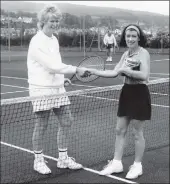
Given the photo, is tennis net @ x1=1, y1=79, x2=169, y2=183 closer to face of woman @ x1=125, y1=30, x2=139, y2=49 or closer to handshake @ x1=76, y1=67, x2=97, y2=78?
handshake @ x1=76, y1=67, x2=97, y2=78

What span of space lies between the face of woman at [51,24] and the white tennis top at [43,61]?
0.09 m

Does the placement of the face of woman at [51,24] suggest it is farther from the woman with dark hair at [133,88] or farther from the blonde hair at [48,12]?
the woman with dark hair at [133,88]

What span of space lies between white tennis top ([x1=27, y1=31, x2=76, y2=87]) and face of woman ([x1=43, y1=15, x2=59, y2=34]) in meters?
0.09

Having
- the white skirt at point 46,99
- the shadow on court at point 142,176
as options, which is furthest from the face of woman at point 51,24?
the shadow on court at point 142,176

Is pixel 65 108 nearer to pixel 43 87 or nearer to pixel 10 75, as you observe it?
pixel 43 87

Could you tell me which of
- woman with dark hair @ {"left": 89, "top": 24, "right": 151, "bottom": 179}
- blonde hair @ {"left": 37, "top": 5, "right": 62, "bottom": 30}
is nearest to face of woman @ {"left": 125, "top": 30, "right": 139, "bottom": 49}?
woman with dark hair @ {"left": 89, "top": 24, "right": 151, "bottom": 179}

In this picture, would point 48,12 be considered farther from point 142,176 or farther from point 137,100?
point 142,176

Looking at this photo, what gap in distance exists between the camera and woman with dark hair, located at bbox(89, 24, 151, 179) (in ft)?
14.8

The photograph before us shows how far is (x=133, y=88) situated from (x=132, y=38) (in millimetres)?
A: 525

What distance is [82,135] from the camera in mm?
7773

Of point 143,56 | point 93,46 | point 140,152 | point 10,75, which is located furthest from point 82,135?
point 93,46

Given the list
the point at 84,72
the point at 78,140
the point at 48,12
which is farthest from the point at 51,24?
the point at 78,140

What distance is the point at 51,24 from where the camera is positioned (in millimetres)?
5301

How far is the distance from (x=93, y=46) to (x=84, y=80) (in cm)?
2993
